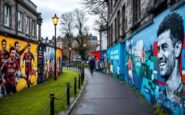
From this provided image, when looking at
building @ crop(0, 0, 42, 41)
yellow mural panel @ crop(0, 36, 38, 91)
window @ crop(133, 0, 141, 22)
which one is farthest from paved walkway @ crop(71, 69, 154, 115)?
building @ crop(0, 0, 42, 41)

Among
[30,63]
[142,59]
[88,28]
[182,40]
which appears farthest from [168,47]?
[88,28]

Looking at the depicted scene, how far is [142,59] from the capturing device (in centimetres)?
1255

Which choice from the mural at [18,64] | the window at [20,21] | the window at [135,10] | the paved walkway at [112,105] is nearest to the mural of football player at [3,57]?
the mural at [18,64]

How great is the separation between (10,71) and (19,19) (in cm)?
2191

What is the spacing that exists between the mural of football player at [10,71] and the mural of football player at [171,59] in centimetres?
678

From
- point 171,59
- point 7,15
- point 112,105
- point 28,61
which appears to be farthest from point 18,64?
point 7,15

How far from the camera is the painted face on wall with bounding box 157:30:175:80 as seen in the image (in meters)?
7.96

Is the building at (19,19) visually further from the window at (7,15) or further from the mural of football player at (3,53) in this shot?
the mural of football player at (3,53)

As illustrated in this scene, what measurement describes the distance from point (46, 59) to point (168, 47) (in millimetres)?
14434

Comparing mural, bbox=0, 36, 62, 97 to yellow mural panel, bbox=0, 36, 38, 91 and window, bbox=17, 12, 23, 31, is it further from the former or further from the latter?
window, bbox=17, 12, 23, 31

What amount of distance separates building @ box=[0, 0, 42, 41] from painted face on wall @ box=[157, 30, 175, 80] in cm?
1806

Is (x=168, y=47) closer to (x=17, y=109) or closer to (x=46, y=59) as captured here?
(x=17, y=109)

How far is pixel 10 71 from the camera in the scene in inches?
535

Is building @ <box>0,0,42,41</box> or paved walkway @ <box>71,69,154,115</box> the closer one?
paved walkway @ <box>71,69,154,115</box>
